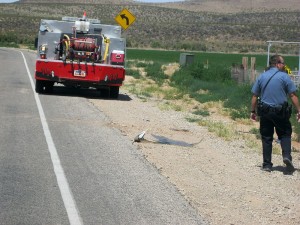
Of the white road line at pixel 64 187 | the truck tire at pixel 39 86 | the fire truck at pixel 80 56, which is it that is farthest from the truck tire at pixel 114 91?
the white road line at pixel 64 187

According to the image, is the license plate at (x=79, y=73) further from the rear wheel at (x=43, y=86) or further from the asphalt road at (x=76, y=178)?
the asphalt road at (x=76, y=178)

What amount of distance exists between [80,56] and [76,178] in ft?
42.3

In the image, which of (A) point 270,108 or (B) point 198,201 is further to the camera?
(A) point 270,108

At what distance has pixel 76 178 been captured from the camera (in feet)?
30.8

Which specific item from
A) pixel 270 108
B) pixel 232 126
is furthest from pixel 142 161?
pixel 232 126

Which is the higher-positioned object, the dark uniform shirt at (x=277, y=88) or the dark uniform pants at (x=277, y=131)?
the dark uniform shirt at (x=277, y=88)

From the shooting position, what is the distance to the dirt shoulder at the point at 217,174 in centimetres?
823

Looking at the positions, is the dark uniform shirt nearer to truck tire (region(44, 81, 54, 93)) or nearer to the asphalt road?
the asphalt road

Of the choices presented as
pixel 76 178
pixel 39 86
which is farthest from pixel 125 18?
pixel 76 178

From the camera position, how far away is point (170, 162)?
1120cm

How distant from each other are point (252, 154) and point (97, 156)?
3121 millimetres

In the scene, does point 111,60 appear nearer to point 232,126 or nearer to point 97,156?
point 232,126

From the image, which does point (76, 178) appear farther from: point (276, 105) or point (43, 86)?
point (43, 86)

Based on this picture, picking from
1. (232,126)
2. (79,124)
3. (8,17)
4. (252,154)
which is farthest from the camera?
(8,17)
